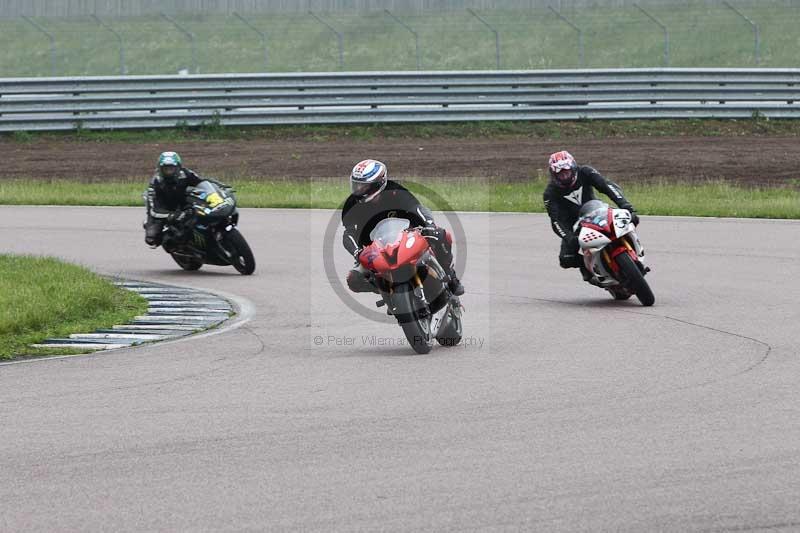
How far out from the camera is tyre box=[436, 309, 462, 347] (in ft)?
34.9

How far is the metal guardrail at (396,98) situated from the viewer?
30906 millimetres

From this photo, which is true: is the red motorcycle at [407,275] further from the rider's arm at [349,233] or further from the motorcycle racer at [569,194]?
the motorcycle racer at [569,194]

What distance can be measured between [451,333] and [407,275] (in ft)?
2.65

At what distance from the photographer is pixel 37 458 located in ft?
22.7

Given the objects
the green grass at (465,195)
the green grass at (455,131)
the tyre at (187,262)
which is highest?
the green grass at (455,131)

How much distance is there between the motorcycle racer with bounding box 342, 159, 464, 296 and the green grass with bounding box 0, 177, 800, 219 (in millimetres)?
11161

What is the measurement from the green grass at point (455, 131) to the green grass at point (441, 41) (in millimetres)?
8079

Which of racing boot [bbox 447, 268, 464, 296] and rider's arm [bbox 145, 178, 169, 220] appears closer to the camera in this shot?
racing boot [bbox 447, 268, 464, 296]

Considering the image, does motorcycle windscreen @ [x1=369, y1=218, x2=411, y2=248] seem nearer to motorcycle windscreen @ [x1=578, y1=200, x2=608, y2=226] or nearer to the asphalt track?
the asphalt track

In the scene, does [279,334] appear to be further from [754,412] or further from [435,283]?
[754,412]

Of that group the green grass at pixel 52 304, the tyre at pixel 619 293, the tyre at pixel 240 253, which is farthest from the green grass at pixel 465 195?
the green grass at pixel 52 304

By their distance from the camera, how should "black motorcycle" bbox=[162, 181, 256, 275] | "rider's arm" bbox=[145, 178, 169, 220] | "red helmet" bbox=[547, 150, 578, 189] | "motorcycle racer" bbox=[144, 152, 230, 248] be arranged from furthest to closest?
1. "rider's arm" bbox=[145, 178, 169, 220]
2. "motorcycle racer" bbox=[144, 152, 230, 248]
3. "black motorcycle" bbox=[162, 181, 256, 275]
4. "red helmet" bbox=[547, 150, 578, 189]

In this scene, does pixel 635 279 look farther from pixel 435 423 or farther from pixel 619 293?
pixel 435 423

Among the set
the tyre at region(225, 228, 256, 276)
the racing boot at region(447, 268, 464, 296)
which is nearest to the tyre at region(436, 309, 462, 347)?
the racing boot at region(447, 268, 464, 296)
